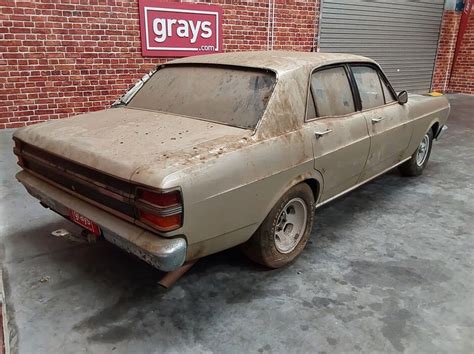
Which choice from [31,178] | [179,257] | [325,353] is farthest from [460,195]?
[31,178]

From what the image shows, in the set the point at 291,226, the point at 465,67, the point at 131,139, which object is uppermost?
the point at 131,139

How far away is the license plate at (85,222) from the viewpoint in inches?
95.2

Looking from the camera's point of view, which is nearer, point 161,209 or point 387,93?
point 161,209

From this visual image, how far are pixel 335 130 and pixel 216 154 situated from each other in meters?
1.30

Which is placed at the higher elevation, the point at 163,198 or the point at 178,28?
the point at 178,28

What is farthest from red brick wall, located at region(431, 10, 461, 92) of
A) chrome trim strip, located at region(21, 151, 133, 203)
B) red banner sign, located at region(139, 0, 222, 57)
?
chrome trim strip, located at region(21, 151, 133, 203)

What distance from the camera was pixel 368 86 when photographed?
380cm

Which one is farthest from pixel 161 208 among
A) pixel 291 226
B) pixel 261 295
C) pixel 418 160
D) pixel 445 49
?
pixel 445 49

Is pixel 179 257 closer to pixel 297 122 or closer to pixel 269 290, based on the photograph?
pixel 269 290

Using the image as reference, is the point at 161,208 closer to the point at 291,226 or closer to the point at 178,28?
the point at 291,226

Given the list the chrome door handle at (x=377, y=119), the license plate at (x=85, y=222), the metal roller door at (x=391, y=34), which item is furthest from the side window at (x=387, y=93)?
the metal roller door at (x=391, y=34)

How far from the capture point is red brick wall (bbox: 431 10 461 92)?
39.2 ft

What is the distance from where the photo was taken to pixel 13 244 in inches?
128

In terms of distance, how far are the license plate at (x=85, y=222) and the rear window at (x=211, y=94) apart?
41.5 inches
